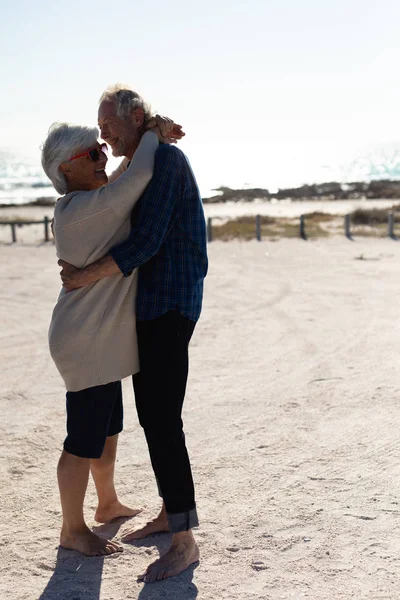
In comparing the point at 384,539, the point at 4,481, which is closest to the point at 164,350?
the point at 384,539

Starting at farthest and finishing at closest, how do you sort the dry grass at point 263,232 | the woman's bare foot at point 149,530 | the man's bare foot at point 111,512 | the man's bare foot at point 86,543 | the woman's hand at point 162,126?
the dry grass at point 263,232 → the man's bare foot at point 111,512 → the woman's bare foot at point 149,530 → the man's bare foot at point 86,543 → the woman's hand at point 162,126

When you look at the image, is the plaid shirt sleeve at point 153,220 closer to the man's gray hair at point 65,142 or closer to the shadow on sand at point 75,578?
the man's gray hair at point 65,142

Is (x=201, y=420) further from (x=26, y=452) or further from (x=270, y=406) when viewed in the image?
(x=26, y=452)

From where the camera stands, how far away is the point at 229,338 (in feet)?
25.1

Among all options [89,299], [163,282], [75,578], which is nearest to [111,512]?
[75,578]

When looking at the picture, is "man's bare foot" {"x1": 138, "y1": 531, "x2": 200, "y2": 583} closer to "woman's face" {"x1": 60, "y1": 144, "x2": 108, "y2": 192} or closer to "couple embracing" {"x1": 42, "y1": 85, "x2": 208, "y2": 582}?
"couple embracing" {"x1": 42, "y1": 85, "x2": 208, "y2": 582}

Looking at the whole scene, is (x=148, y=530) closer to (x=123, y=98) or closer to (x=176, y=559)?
(x=176, y=559)

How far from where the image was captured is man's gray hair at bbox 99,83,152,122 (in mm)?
2807

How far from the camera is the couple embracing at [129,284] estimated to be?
9.16 ft

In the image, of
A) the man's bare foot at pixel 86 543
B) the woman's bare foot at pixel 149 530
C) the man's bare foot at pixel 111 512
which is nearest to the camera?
the man's bare foot at pixel 86 543

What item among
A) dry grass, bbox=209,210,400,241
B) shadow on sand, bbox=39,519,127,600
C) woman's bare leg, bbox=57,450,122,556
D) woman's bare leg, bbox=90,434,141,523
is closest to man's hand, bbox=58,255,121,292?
woman's bare leg, bbox=57,450,122,556

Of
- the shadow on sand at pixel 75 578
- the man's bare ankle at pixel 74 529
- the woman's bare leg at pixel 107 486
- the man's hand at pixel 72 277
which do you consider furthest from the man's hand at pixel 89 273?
the shadow on sand at pixel 75 578

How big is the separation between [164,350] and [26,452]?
183cm

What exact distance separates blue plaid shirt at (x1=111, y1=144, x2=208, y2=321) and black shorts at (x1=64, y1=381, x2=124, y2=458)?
1.17 feet
